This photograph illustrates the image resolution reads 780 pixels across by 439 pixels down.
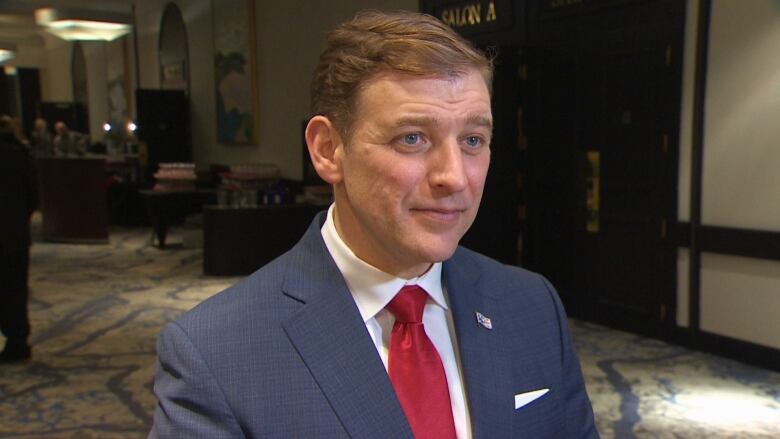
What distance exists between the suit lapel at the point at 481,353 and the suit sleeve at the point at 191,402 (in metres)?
0.35

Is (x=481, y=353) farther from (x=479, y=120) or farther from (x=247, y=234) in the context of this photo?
(x=247, y=234)

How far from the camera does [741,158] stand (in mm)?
4355

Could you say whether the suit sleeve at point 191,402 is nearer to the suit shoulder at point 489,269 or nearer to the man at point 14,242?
the suit shoulder at point 489,269

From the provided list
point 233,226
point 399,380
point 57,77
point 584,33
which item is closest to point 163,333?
point 399,380

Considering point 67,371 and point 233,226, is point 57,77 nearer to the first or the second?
point 233,226

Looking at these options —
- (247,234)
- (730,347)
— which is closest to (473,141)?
(730,347)

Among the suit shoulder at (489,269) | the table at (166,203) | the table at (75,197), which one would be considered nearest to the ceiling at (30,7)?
the table at (75,197)

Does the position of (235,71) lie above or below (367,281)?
above

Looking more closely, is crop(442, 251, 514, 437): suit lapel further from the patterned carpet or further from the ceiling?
the ceiling

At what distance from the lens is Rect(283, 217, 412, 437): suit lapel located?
985 millimetres

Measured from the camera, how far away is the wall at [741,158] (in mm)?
4188

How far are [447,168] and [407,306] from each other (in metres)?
0.23

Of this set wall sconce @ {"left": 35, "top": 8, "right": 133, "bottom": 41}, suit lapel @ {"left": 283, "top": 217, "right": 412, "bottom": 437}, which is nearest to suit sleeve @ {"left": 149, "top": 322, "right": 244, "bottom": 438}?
suit lapel @ {"left": 283, "top": 217, "right": 412, "bottom": 437}

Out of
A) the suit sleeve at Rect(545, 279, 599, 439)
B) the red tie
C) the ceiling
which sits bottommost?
the suit sleeve at Rect(545, 279, 599, 439)
